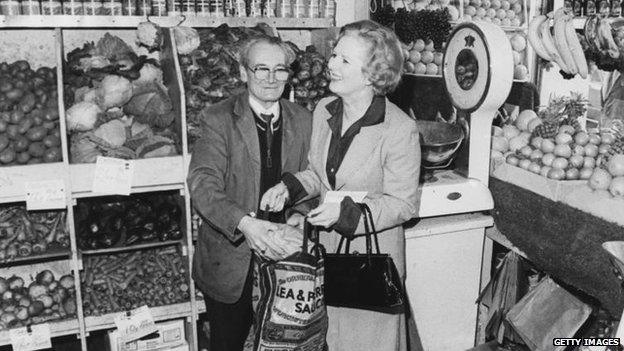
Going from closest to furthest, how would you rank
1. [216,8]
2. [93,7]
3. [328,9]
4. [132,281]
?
[93,7] → [132,281] → [216,8] → [328,9]

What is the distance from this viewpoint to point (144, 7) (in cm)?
345

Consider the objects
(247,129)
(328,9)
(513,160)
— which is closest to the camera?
(247,129)

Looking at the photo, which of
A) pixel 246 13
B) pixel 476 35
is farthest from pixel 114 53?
pixel 476 35

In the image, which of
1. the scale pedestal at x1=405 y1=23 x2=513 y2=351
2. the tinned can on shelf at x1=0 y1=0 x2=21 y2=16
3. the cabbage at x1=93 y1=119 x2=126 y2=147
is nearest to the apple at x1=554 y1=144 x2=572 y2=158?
the scale pedestal at x1=405 y1=23 x2=513 y2=351

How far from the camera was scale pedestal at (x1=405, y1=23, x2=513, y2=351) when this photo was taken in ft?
9.02

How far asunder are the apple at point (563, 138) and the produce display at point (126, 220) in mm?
2076

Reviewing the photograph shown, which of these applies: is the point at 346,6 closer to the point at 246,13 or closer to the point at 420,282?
the point at 246,13

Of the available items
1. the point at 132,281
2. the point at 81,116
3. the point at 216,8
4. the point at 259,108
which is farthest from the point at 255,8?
the point at 132,281

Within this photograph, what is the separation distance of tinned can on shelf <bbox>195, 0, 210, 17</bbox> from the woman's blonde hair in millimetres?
1663

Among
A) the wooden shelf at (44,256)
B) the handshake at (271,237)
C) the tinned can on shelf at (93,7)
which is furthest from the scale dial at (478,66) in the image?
the wooden shelf at (44,256)

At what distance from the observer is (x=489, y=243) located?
3160 millimetres

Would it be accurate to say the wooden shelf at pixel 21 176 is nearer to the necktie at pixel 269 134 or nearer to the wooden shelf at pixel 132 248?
the wooden shelf at pixel 132 248

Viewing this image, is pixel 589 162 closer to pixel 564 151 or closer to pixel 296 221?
pixel 564 151

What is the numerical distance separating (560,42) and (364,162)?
212 cm
